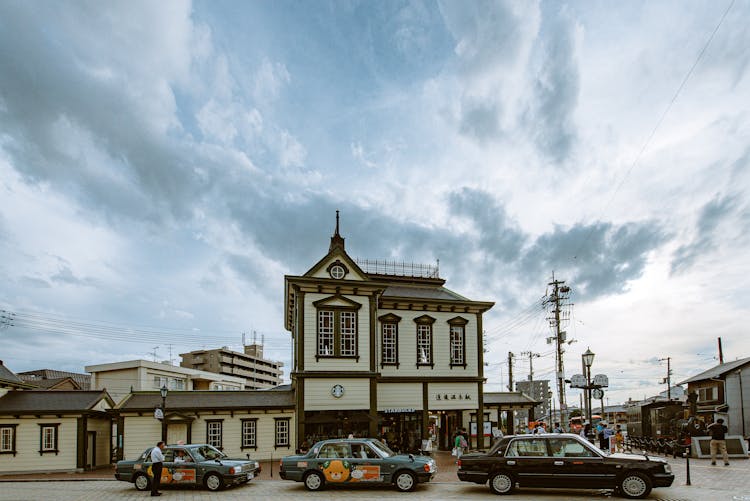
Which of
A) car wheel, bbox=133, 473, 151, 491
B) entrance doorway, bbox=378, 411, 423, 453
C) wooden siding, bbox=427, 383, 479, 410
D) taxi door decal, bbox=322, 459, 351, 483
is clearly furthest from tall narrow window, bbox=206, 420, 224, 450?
taxi door decal, bbox=322, 459, 351, 483

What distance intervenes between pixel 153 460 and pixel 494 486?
397 inches

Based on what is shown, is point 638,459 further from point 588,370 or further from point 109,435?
point 109,435

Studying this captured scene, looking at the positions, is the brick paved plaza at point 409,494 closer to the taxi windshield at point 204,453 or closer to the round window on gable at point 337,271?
the taxi windshield at point 204,453

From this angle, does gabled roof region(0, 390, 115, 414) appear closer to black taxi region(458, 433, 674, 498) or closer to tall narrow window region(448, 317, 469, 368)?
tall narrow window region(448, 317, 469, 368)

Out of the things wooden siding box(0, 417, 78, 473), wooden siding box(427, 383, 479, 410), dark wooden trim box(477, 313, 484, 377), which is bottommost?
wooden siding box(0, 417, 78, 473)

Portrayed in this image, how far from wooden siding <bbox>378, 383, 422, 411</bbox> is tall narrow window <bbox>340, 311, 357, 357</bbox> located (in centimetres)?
315

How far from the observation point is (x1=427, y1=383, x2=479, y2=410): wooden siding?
33594 millimetres

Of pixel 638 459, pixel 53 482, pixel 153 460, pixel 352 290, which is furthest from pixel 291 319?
pixel 638 459

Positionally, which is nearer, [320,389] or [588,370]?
[588,370]

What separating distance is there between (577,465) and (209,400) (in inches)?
762

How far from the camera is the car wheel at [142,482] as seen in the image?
19.8m

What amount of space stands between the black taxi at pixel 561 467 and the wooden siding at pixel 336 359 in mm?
13409

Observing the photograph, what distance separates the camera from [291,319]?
36.8 metres

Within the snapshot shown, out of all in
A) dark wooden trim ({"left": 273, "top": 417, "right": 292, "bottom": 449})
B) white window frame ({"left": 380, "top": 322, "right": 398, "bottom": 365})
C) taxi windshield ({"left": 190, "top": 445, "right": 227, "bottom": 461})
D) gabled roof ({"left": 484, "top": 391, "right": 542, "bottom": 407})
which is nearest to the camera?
taxi windshield ({"left": 190, "top": 445, "right": 227, "bottom": 461})
